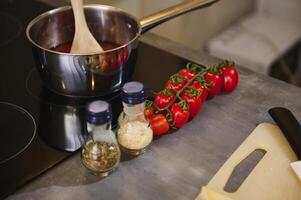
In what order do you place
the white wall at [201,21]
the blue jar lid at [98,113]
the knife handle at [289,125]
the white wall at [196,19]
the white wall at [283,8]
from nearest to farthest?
the blue jar lid at [98,113]
the knife handle at [289,125]
the white wall at [196,19]
the white wall at [201,21]
the white wall at [283,8]

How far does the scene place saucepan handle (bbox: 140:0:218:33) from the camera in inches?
33.1

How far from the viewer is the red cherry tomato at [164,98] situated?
760 mm

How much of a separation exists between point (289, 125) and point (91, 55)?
13.5 inches

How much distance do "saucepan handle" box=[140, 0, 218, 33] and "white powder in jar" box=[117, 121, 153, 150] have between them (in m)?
0.22

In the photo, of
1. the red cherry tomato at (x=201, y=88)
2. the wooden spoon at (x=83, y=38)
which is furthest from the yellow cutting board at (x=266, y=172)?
the wooden spoon at (x=83, y=38)

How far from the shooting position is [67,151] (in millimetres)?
699

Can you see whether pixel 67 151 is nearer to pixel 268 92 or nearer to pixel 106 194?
pixel 106 194

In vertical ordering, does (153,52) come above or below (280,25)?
above

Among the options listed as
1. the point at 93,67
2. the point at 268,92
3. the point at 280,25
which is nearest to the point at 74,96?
the point at 93,67

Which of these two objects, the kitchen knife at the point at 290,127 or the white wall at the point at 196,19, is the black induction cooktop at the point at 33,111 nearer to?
the kitchen knife at the point at 290,127

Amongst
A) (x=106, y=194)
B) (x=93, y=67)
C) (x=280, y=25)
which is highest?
(x=93, y=67)

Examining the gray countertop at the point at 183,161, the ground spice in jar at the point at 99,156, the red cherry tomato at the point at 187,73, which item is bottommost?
the gray countertop at the point at 183,161

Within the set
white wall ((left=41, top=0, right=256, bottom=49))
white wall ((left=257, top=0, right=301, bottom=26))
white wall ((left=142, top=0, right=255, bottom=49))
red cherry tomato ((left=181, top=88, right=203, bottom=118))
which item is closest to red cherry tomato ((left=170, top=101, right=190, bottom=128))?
red cherry tomato ((left=181, top=88, right=203, bottom=118))

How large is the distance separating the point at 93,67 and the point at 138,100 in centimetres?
12
